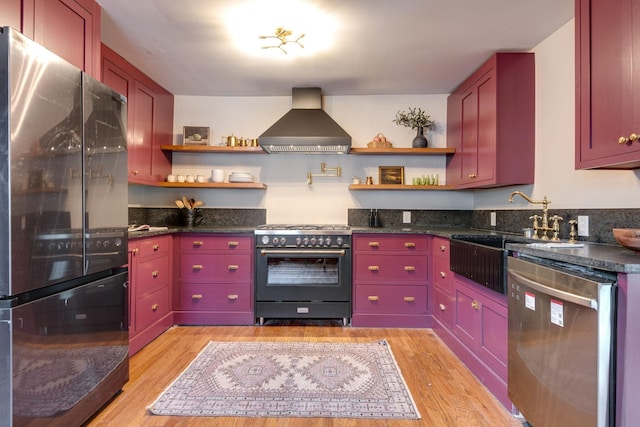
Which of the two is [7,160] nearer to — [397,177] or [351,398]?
[351,398]

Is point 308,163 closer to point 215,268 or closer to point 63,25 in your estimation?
point 215,268

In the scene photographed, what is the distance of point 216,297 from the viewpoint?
3045 millimetres

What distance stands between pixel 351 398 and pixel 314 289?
4.05 feet

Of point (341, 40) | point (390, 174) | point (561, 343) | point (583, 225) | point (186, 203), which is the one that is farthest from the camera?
point (390, 174)

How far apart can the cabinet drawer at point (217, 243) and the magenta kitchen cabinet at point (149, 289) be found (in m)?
0.16

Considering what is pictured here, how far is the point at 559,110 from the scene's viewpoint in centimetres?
221

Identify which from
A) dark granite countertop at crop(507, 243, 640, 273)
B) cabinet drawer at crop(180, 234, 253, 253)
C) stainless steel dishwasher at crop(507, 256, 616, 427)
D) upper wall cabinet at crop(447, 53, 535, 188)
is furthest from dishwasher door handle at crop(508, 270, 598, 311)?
cabinet drawer at crop(180, 234, 253, 253)

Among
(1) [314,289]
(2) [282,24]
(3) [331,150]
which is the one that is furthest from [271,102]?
(1) [314,289]

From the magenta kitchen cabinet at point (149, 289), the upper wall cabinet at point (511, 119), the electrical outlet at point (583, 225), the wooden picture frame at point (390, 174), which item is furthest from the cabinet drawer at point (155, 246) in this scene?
the electrical outlet at point (583, 225)

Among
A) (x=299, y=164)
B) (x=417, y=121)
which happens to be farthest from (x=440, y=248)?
(x=299, y=164)

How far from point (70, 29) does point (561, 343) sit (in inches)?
113

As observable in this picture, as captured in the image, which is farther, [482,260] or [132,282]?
[132,282]

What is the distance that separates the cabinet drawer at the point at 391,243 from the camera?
9.87ft

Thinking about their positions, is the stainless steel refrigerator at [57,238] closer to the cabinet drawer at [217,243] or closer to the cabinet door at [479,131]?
the cabinet drawer at [217,243]
